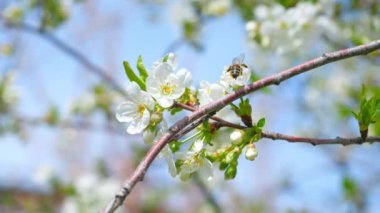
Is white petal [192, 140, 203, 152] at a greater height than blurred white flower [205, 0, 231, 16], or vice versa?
blurred white flower [205, 0, 231, 16]

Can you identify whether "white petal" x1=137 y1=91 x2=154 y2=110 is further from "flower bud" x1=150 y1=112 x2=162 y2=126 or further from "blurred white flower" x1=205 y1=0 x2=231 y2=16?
"blurred white flower" x1=205 y1=0 x2=231 y2=16

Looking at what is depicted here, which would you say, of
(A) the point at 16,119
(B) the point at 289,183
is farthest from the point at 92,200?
(B) the point at 289,183

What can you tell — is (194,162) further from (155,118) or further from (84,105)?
(84,105)

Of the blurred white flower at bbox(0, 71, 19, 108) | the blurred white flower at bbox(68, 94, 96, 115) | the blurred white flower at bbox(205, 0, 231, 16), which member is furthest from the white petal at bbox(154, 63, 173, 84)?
the blurred white flower at bbox(68, 94, 96, 115)

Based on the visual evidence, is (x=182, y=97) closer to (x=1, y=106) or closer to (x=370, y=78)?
(x=1, y=106)

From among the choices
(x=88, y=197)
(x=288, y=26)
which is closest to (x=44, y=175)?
(x=88, y=197)

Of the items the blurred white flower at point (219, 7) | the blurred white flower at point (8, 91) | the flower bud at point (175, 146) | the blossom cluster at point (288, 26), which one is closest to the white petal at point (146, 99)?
the flower bud at point (175, 146)
